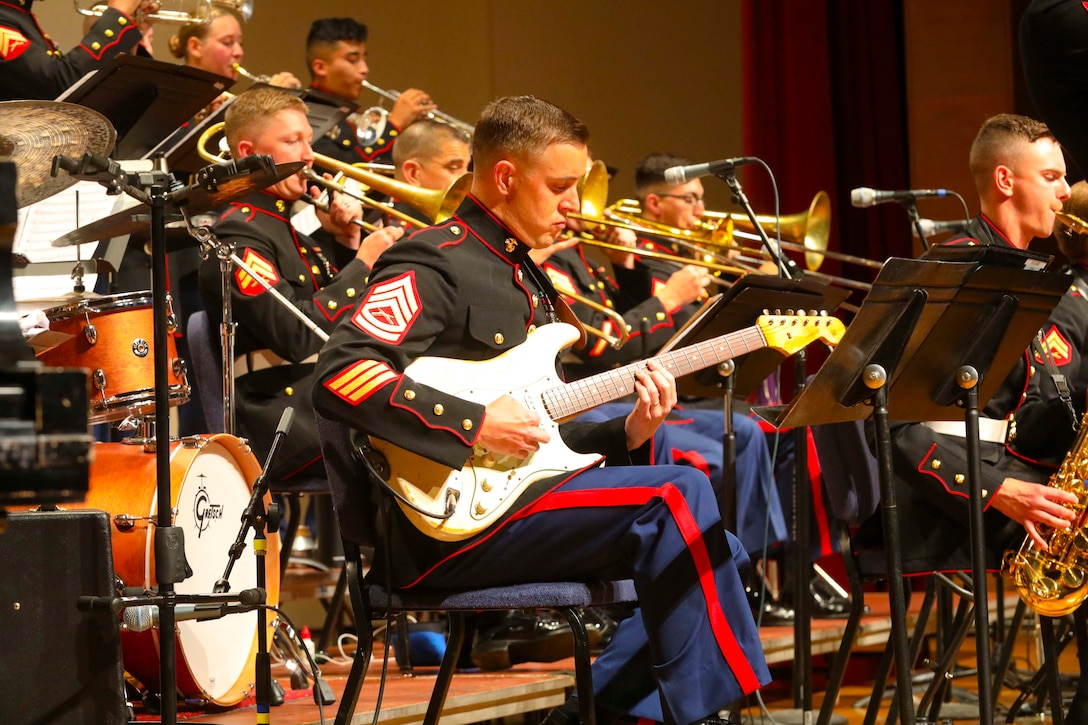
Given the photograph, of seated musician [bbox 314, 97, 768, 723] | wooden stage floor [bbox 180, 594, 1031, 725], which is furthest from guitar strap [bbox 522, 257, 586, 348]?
wooden stage floor [bbox 180, 594, 1031, 725]

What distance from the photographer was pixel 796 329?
3031 mm

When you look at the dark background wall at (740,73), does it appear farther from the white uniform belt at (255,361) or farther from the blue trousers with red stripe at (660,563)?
the blue trousers with red stripe at (660,563)

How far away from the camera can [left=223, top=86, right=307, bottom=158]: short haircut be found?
4.01 meters

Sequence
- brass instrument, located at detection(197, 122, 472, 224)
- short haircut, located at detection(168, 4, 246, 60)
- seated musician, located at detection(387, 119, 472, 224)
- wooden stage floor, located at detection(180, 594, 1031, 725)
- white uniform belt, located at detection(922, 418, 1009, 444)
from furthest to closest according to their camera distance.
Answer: short haircut, located at detection(168, 4, 246, 60) < seated musician, located at detection(387, 119, 472, 224) < brass instrument, located at detection(197, 122, 472, 224) < white uniform belt, located at detection(922, 418, 1009, 444) < wooden stage floor, located at detection(180, 594, 1031, 725)

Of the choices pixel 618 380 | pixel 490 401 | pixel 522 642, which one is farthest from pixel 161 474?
pixel 522 642

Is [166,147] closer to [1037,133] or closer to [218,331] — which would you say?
[218,331]

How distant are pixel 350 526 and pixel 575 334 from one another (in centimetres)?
62

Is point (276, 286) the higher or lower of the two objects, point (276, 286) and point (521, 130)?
the lower

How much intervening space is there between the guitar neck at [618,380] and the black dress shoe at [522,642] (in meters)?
1.23

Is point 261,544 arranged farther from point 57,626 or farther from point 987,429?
point 987,429

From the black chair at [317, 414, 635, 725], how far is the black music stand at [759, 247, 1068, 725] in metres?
0.52

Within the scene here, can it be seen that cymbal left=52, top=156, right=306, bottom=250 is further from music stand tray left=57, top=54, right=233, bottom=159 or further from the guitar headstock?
the guitar headstock

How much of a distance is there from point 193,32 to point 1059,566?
3.58 metres

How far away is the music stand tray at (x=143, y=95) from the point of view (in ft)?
11.7
